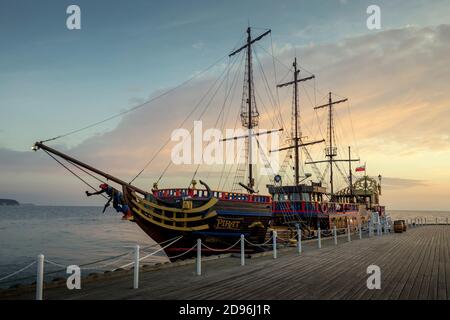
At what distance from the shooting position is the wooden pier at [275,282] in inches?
288

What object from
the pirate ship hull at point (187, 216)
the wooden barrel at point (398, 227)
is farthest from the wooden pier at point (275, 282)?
the wooden barrel at point (398, 227)

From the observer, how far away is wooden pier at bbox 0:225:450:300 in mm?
7309

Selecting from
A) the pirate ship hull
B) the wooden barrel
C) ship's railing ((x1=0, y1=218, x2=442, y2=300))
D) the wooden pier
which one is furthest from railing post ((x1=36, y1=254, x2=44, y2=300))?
the wooden barrel

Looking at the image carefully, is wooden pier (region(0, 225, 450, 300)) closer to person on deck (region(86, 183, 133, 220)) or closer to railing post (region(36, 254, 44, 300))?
railing post (region(36, 254, 44, 300))

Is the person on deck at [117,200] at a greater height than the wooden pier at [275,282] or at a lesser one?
greater

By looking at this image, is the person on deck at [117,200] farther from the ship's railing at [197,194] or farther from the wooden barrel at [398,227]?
the wooden barrel at [398,227]

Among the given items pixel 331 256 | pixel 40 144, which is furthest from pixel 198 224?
pixel 40 144

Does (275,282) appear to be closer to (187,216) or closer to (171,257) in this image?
(187,216)

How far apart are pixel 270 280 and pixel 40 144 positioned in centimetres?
1277

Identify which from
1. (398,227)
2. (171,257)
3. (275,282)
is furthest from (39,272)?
(398,227)

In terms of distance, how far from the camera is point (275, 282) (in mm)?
8719

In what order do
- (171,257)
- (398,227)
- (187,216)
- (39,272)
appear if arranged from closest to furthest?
(39,272) → (187,216) → (171,257) → (398,227)

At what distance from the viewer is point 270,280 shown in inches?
353
